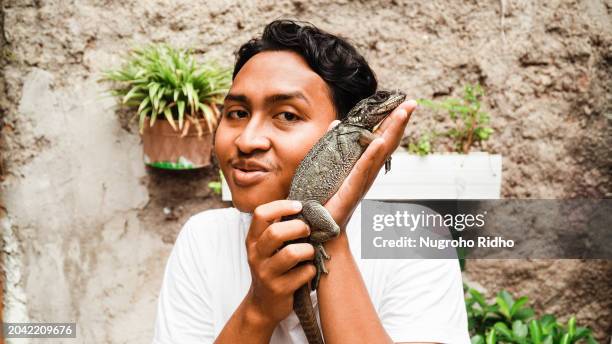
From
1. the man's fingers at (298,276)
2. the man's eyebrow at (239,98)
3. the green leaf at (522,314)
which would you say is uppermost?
the man's eyebrow at (239,98)

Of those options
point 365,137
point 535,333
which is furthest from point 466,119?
point 365,137

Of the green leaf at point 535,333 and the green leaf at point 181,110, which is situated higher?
the green leaf at point 181,110

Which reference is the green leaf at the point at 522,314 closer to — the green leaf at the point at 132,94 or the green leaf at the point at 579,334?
the green leaf at the point at 579,334

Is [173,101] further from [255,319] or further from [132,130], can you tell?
[255,319]

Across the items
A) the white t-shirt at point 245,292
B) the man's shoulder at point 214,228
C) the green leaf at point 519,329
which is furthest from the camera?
the green leaf at point 519,329

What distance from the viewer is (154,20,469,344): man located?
1521 millimetres

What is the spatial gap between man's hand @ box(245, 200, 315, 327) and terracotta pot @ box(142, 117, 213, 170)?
1.91 metres

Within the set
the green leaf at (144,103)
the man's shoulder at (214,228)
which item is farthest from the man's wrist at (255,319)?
the green leaf at (144,103)

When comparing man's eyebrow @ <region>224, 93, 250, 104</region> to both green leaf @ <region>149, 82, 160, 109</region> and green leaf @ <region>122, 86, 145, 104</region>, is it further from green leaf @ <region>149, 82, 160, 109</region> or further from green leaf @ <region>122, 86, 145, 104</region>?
green leaf @ <region>122, 86, 145, 104</region>

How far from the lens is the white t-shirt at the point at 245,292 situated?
5.54 ft

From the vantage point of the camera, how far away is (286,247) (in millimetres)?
1491

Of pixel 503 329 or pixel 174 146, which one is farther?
pixel 174 146

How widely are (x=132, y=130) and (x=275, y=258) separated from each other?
2.57 m

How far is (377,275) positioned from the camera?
6.12 feet
